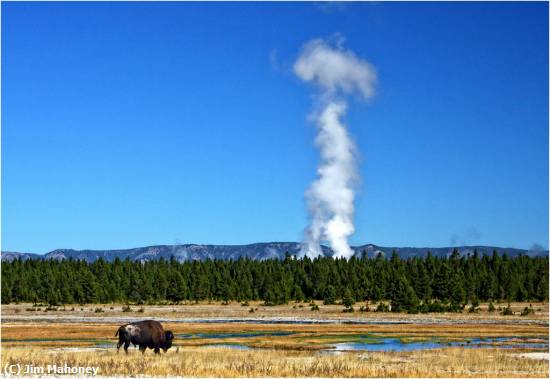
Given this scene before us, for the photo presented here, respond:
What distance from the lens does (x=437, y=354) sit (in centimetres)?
4556

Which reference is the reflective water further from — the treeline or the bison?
the treeline

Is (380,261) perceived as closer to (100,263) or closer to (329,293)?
(329,293)

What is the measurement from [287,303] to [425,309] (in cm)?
3987

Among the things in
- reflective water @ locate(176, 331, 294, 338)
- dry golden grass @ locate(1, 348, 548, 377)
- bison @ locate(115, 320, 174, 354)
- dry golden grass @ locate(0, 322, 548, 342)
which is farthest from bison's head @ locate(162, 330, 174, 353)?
reflective water @ locate(176, 331, 294, 338)

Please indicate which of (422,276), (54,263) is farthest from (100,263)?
(422,276)

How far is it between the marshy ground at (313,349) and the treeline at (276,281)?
53.6m

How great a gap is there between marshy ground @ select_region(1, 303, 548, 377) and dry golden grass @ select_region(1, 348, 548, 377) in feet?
0.16

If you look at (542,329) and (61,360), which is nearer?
(61,360)

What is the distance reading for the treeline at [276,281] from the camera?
140 meters

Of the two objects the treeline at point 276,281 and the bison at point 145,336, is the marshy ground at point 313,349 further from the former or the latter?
the treeline at point 276,281

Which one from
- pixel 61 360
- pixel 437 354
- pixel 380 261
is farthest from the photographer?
pixel 380 261

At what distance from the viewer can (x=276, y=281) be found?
156125mm

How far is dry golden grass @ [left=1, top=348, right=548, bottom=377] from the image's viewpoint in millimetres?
35625

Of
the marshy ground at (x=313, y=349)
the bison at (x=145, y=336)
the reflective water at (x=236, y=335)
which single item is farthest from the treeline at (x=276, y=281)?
the bison at (x=145, y=336)
